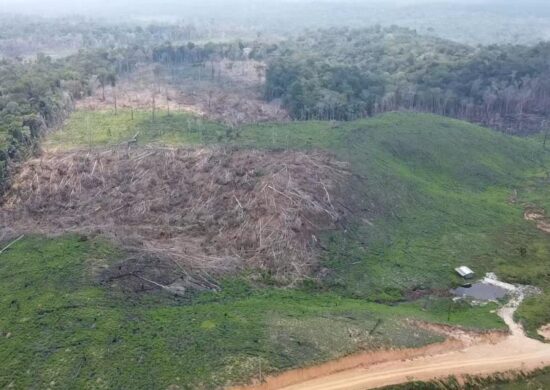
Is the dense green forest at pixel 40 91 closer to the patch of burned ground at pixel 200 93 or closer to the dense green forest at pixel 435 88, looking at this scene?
the patch of burned ground at pixel 200 93

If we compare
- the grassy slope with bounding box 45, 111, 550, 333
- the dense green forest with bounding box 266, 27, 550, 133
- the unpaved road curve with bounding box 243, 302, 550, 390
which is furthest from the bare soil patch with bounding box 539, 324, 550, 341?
the dense green forest with bounding box 266, 27, 550, 133

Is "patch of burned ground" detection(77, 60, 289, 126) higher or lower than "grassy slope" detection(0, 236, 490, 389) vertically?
higher

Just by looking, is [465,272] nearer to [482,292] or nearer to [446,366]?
[482,292]

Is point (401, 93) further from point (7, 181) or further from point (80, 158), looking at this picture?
point (7, 181)

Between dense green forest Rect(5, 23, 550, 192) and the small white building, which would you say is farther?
dense green forest Rect(5, 23, 550, 192)

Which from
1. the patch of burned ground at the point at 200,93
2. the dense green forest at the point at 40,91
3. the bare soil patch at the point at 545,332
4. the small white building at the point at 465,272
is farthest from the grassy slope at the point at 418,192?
the patch of burned ground at the point at 200,93

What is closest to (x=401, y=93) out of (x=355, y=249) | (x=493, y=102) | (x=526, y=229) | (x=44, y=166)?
(x=493, y=102)

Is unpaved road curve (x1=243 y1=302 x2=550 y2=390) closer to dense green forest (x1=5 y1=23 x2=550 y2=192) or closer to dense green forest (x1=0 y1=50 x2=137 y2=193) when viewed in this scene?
dense green forest (x1=0 y1=50 x2=137 y2=193)
